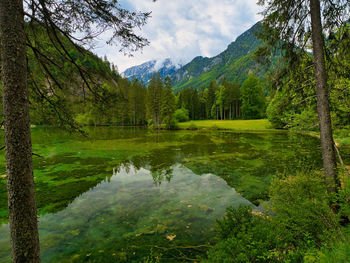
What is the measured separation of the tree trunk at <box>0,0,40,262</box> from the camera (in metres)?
2.34

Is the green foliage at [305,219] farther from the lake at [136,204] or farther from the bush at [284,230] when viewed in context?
the lake at [136,204]

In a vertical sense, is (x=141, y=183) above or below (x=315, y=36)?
below

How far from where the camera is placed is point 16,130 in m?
2.36

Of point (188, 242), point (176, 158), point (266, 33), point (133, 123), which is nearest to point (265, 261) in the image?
point (188, 242)

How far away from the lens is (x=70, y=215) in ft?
19.3

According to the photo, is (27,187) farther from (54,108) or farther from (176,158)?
(176,158)

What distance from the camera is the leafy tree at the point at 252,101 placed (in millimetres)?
51188

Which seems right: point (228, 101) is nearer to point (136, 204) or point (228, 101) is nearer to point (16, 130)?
point (136, 204)

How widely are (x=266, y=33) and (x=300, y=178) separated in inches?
193

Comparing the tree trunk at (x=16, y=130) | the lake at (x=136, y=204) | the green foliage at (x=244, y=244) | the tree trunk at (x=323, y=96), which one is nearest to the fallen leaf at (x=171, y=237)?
the lake at (x=136, y=204)

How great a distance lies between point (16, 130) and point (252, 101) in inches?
2255

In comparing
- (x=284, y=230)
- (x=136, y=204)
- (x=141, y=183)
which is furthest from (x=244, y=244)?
(x=141, y=183)

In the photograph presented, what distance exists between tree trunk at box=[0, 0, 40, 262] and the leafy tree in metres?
55.3

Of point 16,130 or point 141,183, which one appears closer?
point 16,130
